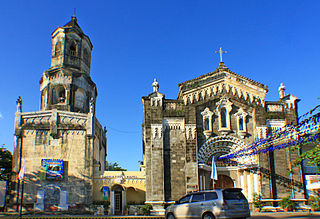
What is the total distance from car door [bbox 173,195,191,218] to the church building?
1374 cm

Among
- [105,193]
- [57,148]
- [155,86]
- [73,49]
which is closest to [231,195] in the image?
[155,86]

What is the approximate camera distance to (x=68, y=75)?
108ft

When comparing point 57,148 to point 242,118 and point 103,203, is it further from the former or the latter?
point 242,118

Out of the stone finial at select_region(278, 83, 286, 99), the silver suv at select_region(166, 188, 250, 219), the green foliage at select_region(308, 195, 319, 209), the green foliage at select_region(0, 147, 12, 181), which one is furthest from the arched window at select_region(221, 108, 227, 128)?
the green foliage at select_region(0, 147, 12, 181)

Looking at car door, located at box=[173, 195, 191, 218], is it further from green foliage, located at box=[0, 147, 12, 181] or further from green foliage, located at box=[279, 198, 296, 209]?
green foliage, located at box=[0, 147, 12, 181]

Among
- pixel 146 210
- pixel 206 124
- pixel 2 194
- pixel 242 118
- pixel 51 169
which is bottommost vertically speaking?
pixel 146 210

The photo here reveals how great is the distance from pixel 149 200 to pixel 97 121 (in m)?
11.3

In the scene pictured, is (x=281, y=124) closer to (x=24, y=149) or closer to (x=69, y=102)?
(x=69, y=102)

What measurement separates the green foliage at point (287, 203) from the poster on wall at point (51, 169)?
19377 mm

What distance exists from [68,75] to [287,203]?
2442cm

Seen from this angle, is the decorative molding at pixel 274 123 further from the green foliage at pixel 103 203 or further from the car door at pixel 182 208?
the green foliage at pixel 103 203

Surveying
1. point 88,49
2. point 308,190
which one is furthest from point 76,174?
point 308,190

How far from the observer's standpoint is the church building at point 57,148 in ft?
90.2

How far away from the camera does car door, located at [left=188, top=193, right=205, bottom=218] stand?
14.8m
